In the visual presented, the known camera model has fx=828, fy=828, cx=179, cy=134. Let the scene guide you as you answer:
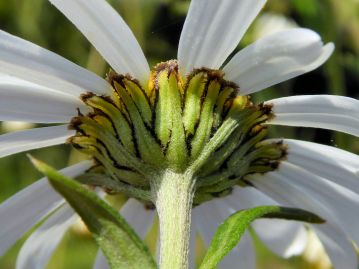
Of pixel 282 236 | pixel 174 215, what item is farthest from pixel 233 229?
pixel 282 236

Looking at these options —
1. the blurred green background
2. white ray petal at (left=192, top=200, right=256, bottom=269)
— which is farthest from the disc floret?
the blurred green background

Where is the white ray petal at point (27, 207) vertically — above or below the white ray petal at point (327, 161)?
below

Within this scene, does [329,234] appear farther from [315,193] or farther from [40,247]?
[40,247]

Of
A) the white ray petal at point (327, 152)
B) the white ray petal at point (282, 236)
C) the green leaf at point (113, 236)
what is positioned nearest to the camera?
the green leaf at point (113, 236)

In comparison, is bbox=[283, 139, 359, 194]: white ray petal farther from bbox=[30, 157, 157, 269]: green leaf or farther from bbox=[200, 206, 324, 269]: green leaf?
bbox=[30, 157, 157, 269]: green leaf

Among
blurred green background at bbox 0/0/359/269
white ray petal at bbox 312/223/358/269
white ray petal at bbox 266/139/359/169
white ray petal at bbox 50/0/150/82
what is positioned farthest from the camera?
blurred green background at bbox 0/0/359/269

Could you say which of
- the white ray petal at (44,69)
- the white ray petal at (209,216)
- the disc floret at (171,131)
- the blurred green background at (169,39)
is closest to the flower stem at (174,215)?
the disc floret at (171,131)

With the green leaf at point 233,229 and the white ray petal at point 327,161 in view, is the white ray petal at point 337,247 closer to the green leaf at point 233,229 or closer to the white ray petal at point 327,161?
the white ray petal at point 327,161
